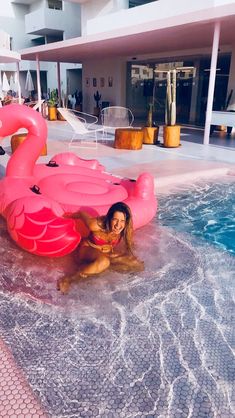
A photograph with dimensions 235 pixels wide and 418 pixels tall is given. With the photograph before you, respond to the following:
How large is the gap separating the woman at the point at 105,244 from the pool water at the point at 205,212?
1.42 m

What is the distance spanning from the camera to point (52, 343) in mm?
2551

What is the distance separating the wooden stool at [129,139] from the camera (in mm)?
9422

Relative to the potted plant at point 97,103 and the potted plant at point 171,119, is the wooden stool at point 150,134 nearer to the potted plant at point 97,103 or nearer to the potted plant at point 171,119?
the potted plant at point 171,119

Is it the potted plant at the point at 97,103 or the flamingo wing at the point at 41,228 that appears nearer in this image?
the flamingo wing at the point at 41,228

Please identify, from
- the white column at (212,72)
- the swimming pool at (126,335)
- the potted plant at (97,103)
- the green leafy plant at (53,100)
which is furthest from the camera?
the potted plant at (97,103)

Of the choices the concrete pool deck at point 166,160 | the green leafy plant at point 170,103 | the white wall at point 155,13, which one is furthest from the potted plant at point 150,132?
the white wall at point 155,13

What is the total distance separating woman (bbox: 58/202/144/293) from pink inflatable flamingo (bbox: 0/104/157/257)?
0.53 feet

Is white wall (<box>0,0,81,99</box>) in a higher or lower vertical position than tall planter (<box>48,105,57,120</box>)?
higher

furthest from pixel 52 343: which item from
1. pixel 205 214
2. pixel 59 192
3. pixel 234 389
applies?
pixel 205 214

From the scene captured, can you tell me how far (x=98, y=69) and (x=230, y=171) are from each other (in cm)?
1613

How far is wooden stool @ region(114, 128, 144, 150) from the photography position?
9422 millimetres

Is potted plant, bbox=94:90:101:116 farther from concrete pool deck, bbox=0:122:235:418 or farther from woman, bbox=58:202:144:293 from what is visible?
woman, bbox=58:202:144:293

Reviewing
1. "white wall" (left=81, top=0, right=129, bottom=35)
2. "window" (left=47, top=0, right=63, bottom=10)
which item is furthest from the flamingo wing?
"window" (left=47, top=0, right=63, bottom=10)

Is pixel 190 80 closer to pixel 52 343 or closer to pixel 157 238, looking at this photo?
pixel 157 238
